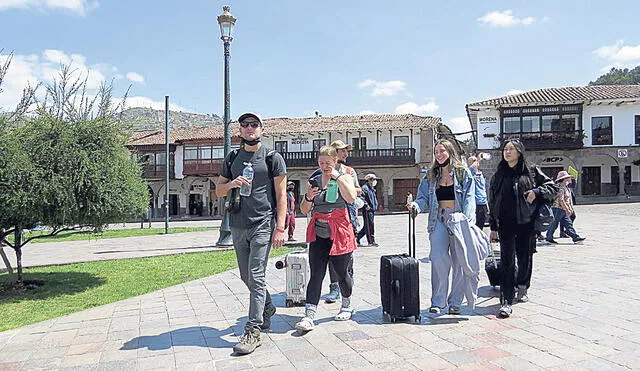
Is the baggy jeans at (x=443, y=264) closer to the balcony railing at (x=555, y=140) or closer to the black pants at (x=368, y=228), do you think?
the black pants at (x=368, y=228)

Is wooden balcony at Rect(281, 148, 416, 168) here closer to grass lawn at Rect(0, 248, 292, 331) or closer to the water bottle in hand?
grass lawn at Rect(0, 248, 292, 331)

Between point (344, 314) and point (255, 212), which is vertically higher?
point (255, 212)

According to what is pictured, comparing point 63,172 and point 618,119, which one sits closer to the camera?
point 63,172

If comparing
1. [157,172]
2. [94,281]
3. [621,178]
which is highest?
[157,172]

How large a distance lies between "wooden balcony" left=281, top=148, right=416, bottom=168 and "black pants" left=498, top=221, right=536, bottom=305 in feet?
96.5

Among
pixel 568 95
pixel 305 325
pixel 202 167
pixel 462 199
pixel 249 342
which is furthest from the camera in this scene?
pixel 202 167

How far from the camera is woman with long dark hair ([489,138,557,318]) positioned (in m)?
4.55

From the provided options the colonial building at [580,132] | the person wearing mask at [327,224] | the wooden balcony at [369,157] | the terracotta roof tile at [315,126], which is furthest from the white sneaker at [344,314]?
the terracotta roof tile at [315,126]

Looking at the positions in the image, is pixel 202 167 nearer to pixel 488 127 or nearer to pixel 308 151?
pixel 308 151

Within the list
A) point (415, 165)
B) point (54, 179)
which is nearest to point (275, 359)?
point (54, 179)

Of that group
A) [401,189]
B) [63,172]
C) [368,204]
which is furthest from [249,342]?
[401,189]

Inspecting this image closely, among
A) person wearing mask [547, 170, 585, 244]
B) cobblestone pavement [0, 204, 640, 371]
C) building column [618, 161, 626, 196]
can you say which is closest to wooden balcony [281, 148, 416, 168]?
building column [618, 161, 626, 196]

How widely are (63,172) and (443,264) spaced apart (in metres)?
4.97

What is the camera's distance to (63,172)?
252 inches
